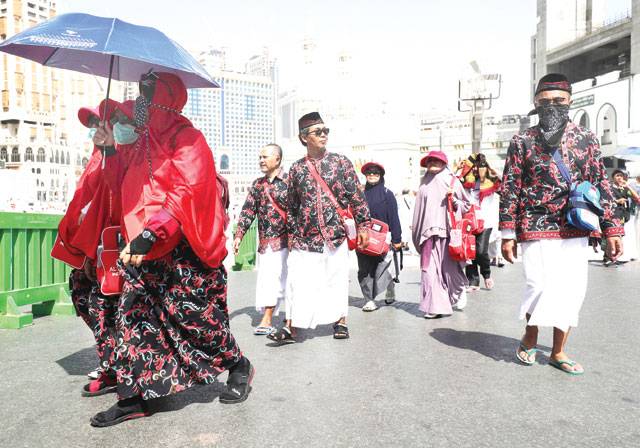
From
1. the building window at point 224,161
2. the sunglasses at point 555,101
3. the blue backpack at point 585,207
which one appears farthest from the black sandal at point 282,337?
the building window at point 224,161

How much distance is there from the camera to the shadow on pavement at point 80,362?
4.29 meters

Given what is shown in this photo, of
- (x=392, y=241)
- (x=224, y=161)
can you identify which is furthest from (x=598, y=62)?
(x=224, y=161)

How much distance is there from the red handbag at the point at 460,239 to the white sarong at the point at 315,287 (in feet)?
4.81

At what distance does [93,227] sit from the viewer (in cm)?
370

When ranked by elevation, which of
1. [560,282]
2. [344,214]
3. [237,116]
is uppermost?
[237,116]

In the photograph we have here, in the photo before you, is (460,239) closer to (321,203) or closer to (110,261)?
(321,203)

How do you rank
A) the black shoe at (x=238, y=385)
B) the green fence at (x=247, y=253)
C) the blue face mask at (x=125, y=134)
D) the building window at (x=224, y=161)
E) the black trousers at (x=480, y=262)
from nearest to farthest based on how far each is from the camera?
the blue face mask at (x=125, y=134) < the black shoe at (x=238, y=385) < the black trousers at (x=480, y=262) < the green fence at (x=247, y=253) < the building window at (x=224, y=161)

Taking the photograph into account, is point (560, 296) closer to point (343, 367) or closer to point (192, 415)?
point (343, 367)

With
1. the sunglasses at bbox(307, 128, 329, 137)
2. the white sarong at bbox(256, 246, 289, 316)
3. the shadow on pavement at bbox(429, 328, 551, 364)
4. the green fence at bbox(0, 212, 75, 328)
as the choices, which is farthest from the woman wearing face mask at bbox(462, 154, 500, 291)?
the green fence at bbox(0, 212, 75, 328)

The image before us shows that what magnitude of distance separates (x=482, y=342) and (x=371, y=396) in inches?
71.6

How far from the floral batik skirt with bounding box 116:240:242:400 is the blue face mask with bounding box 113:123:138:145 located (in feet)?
2.17

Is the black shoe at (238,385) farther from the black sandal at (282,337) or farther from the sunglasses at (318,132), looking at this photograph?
the sunglasses at (318,132)

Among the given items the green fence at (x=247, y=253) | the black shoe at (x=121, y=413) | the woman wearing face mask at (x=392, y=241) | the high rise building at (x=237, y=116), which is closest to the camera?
the black shoe at (x=121, y=413)

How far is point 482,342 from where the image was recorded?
512 cm
